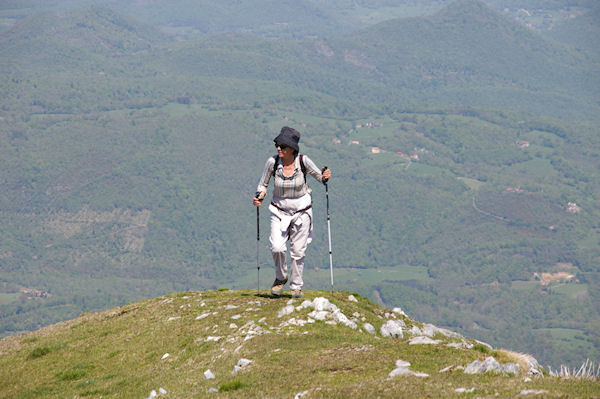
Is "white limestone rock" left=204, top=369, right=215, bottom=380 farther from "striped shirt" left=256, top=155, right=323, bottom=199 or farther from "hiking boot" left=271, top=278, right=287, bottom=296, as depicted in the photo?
"hiking boot" left=271, top=278, right=287, bottom=296

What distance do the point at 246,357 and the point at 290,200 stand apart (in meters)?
7.53

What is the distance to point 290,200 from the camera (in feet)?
97.4

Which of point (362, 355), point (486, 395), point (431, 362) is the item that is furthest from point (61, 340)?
point (486, 395)

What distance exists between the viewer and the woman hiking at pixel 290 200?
2948 cm

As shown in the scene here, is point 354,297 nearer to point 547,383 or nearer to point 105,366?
point 105,366

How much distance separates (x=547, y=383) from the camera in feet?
59.9

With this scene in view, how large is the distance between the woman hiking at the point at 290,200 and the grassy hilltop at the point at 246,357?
6.34 ft

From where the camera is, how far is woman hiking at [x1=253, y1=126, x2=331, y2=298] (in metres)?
29.5

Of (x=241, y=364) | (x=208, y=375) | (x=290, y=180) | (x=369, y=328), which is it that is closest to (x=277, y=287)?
(x=290, y=180)

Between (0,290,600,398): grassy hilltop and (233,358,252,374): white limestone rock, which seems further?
(233,358,252,374): white limestone rock

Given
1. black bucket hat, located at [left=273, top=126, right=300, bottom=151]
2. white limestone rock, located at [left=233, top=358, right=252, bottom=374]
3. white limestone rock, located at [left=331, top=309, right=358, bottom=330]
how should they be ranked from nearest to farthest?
white limestone rock, located at [left=233, top=358, right=252, bottom=374], white limestone rock, located at [left=331, top=309, right=358, bottom=330], black bucket hat, located at [left=273, top=126, right=300, bottom=151]

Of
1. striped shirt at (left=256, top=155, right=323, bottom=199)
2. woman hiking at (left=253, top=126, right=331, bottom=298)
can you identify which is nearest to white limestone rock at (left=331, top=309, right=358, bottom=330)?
woman hiking at (left=253, top=126, right=331, bottom=298)

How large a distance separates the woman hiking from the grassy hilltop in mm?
1932

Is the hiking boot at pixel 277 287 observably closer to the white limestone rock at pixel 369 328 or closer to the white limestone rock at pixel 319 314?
the white limestone rock at pixel 319 314
